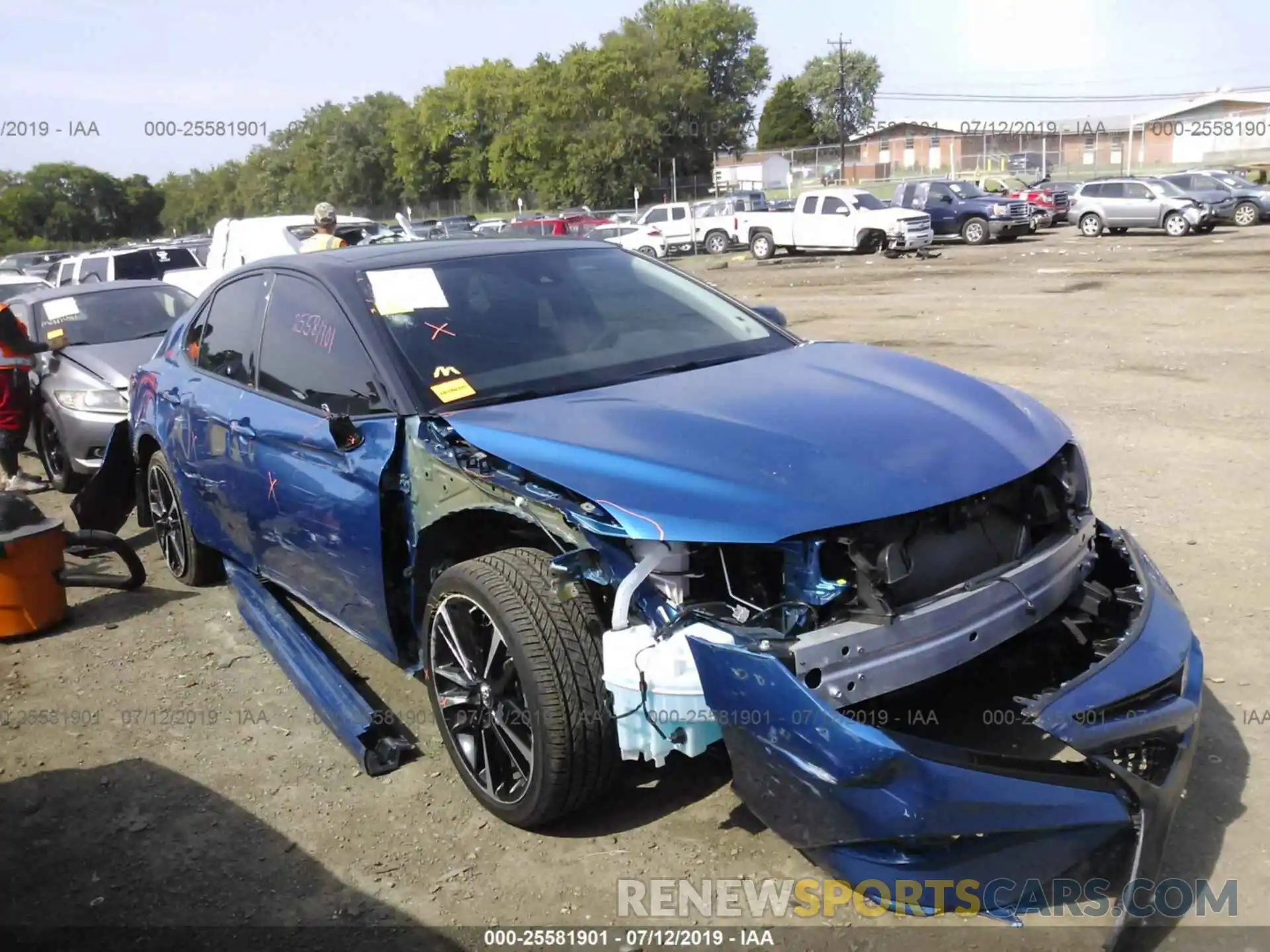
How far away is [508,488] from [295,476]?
4.06 feet

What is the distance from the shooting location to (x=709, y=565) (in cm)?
295

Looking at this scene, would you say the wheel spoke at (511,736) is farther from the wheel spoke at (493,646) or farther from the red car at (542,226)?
the red car at (542,226)

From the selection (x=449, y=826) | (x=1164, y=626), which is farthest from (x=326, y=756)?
(x=1164, y=626)

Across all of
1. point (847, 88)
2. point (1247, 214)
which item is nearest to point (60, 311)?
point (1247, 214)

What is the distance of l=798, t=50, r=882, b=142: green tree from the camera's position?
101875 mm

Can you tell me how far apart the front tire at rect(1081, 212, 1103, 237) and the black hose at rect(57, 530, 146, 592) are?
27667 millimetres

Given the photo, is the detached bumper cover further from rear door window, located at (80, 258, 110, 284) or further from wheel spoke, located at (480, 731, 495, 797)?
rear door window, located at (80, 258, 110, 284)

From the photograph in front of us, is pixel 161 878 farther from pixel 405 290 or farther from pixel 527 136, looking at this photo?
pixel 527 136

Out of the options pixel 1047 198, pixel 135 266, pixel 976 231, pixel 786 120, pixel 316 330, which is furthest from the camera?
pixel 786 120

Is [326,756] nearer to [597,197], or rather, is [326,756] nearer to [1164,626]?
[1164,626]

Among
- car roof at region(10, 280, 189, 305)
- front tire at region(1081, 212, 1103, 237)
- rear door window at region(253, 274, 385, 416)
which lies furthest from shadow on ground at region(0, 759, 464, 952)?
front tire at region(1081, 212, 1103, 237)

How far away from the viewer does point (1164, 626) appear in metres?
3.06

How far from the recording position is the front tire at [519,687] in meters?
3.01

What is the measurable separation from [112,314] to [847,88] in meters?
104
